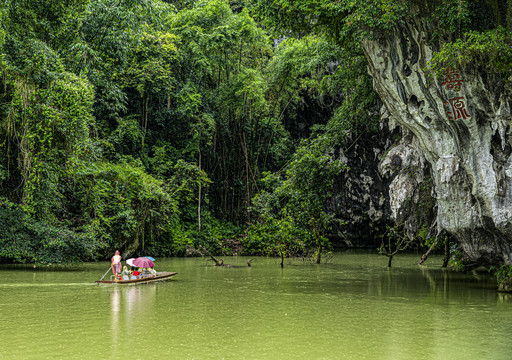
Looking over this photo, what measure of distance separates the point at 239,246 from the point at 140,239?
4.45 metres

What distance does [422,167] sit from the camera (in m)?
12.0

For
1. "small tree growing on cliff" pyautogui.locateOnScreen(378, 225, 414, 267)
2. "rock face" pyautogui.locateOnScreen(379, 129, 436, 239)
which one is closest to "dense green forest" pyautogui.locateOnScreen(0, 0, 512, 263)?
"small tree growing on cliff" pyautogui.locateOnScreen(378, 225, 414, 267)

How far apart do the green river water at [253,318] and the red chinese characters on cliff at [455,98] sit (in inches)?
124

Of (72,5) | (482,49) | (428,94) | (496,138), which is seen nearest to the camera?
(482,49)

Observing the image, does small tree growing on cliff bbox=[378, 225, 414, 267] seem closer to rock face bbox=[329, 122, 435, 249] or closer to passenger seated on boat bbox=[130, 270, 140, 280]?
rock face bbox=[329, 122, 435, 249]

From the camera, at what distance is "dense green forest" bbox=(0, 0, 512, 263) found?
485 inches

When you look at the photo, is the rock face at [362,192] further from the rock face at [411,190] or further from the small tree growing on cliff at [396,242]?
the rock face at [411,190]

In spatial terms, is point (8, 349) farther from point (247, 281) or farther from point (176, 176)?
point (176, 176)

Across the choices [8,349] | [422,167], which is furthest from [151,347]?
[422,167]

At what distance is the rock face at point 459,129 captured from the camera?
29.0ft

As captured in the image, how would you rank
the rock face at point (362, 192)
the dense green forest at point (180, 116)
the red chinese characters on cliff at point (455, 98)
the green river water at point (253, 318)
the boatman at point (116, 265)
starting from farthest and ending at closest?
the rock face at point (362, 192), the dense green forest at point (180, 116), the boatman at point (116, 265), the red chinese characters on cliff at point (455, 98), the green river water at point (253, 318)

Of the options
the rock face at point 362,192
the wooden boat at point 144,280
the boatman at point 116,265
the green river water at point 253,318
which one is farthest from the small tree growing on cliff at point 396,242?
the boatman at point 116,265

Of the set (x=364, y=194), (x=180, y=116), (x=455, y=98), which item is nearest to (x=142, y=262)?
(x=455, y=98)

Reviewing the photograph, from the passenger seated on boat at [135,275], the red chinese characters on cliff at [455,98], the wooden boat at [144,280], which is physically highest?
the red chinese characters on cliff at [455,98]
